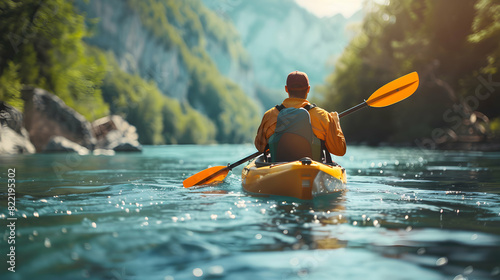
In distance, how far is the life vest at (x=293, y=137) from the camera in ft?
18.0

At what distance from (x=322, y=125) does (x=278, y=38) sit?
190m

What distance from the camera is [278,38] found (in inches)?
7534

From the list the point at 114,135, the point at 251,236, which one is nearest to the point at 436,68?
the point at 114,135

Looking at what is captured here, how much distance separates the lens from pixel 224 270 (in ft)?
9.06

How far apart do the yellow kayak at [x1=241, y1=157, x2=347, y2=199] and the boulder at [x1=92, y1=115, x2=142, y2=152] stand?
64.0 feet

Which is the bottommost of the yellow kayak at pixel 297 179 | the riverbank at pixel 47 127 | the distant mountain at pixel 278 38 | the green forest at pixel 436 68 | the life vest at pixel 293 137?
the yellow kayak at pixel 297 179

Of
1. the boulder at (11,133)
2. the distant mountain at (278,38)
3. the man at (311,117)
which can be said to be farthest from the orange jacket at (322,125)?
the distant mountain at (278,38)

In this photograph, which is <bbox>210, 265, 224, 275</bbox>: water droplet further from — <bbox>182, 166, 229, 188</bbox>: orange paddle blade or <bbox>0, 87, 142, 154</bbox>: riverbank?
<bbox>0, 87, 142, 154</bbox>: riverbank

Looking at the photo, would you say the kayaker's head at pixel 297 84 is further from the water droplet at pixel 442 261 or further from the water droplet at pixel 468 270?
the water droplet at pixel 468 270

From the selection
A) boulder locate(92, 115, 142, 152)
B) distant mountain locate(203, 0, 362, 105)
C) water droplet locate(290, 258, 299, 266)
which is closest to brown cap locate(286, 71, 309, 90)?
water droplet locate(290, 258, 299, 266)

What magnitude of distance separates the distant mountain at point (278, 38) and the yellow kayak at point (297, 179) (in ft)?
593

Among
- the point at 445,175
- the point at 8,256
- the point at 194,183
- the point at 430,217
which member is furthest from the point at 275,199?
the point at 445,175

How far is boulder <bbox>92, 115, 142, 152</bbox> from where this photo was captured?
24375mm

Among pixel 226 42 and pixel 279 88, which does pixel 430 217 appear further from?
pixel 279 88
